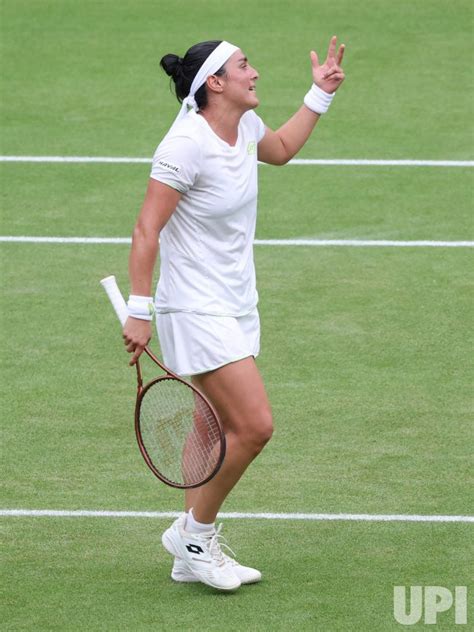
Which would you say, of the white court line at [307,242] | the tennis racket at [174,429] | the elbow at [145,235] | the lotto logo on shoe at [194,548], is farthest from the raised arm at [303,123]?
the white court line at [307,242]

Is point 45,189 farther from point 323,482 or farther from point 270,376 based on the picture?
point 323,482

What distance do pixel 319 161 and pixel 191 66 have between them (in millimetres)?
6445

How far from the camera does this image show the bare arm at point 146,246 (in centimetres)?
619

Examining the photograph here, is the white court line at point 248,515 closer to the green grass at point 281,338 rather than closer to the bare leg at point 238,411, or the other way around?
the green grass at point 281,338

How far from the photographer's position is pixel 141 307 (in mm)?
6168

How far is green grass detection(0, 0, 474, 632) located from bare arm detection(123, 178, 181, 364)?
1.16 m

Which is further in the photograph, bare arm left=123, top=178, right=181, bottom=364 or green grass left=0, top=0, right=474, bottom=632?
green grass left=0, top=0, right=474, bottom=632

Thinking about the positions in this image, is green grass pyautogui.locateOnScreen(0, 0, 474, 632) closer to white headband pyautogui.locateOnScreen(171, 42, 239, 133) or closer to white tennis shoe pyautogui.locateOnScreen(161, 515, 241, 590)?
white tennis shoe pyautogui.locateOnScreen(161, 515, 241, 590)

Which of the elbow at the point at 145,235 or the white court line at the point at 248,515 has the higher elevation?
the elbow at the point at 145,235

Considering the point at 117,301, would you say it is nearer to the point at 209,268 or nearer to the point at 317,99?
the point at 209,268

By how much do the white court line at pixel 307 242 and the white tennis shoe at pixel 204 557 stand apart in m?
4.77

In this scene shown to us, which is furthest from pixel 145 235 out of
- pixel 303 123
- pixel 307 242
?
pixel 307 242

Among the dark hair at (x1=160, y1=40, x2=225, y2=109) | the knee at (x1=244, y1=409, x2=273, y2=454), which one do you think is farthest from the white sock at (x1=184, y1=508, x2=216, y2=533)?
the dark hair at (x1=160, y1=40, x2=225, y2=109)

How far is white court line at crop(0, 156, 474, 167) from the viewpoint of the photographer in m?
12.7
